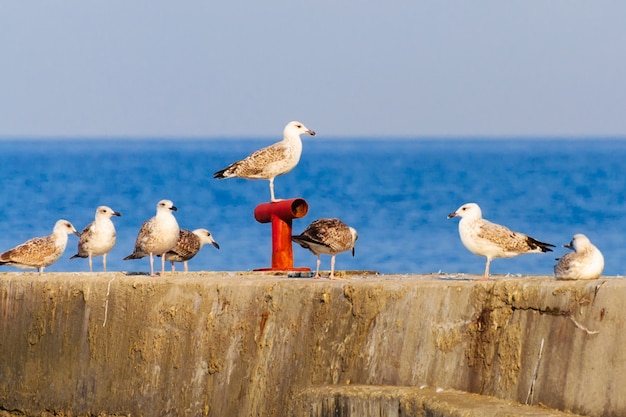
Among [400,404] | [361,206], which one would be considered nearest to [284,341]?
[400,404]

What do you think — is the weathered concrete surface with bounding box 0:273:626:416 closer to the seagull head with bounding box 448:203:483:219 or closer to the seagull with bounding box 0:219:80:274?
the seagull head with bounding box 448:203:483:219

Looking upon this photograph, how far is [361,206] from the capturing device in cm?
6181

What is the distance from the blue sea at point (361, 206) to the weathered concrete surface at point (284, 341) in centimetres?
879

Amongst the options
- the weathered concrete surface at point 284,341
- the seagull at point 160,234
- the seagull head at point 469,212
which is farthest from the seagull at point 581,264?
the seagull at point 160,234

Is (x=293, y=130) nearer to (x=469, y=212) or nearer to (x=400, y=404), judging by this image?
(x=469, y=212)

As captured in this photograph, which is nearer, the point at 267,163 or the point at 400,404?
the point at 400,404

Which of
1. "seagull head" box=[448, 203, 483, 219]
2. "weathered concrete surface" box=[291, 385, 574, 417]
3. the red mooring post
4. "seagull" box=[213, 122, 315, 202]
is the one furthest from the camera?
"seagull" box=[213, 122, 315, 202]

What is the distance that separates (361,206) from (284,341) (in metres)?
49.1

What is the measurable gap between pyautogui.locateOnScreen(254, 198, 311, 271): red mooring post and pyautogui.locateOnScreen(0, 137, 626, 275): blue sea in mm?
6991

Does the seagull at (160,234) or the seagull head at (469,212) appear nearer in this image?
the seagull head at (469,212)

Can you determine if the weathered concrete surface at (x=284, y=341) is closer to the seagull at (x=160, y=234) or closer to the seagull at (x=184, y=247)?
the seagull at (x=160, y=234)

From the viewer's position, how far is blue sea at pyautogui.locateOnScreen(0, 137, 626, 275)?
3731cm

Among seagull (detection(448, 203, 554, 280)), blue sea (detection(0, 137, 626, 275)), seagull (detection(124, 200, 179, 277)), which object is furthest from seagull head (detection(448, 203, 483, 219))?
blue sea (detection(0, 137, 626, 275))

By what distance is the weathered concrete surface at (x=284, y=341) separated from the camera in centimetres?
1089
